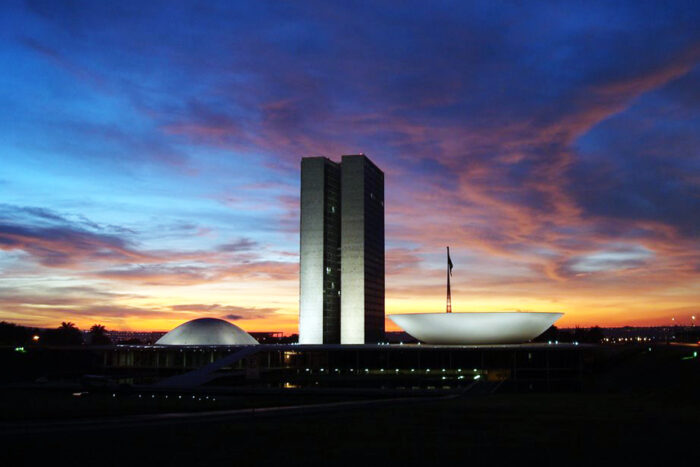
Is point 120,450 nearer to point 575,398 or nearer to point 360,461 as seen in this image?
point 360,461

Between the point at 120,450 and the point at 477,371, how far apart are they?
44699 mm

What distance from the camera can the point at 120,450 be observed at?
1549 centimetres

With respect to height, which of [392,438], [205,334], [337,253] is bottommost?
[392,438]

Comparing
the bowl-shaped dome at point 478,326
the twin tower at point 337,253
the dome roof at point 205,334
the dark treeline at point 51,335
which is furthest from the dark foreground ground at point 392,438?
the dark treeline at point 51,335

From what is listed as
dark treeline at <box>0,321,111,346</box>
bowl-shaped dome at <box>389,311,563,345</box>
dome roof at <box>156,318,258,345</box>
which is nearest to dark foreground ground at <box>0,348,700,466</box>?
bowl-shaped dome at <box>389,311,563,345</box>

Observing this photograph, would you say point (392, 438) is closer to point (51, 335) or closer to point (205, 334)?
point (205, 334)

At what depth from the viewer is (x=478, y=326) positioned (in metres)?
56.3

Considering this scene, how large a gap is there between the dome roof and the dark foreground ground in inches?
2140

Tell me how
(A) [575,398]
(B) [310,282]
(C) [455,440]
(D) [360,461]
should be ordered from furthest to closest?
(B) [310,282], (A) [575,398], (C) [455,440], (D) [360,461]

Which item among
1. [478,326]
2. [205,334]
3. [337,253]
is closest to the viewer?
[478,326]

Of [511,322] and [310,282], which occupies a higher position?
[310,282]

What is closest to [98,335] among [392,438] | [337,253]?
[337,253]

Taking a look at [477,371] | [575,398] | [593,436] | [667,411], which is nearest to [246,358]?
[477,371]

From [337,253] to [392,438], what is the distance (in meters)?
73.7
